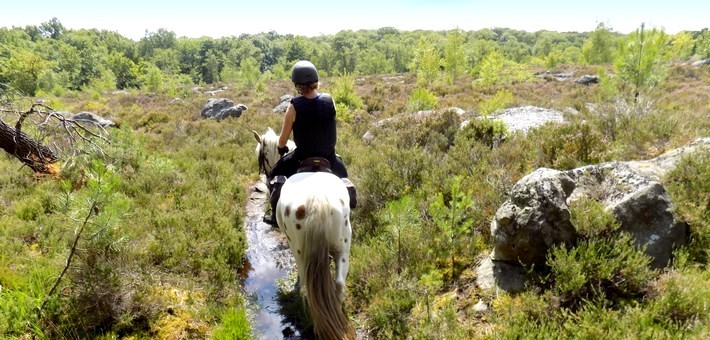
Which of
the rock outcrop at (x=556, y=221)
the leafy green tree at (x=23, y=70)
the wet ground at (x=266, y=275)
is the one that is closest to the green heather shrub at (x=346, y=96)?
the wet ground at (x=266, y=275)

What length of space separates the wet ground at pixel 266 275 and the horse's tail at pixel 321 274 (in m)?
0.85

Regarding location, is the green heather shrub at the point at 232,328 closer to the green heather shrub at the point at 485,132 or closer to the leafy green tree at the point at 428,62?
the green heather shrub at the point at 485,132

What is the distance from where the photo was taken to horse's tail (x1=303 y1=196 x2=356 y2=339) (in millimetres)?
3385

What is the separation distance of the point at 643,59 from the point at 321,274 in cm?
1206

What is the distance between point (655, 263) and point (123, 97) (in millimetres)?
30619

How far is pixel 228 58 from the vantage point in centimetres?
7000

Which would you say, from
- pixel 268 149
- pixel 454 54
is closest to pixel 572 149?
pixel 268 149

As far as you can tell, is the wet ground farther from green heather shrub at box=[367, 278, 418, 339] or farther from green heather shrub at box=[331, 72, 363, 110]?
green heather shrub at box=[331, 72, 363, 110]

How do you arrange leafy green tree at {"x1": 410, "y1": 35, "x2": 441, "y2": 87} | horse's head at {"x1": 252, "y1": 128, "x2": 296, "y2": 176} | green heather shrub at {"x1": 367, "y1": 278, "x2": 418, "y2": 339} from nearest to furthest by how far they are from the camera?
green heather shrub at {"x1": 367, "y1": 278, "x2": 418, "y2": 339}
horse's head at {"x1": 252, "y1": 128, "x2": 296, "y2": 176}
leafy green tree at {"x1": 410, "y1": 35, "x2": 441, "y2": 87}

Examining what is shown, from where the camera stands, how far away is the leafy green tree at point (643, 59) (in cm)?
1003

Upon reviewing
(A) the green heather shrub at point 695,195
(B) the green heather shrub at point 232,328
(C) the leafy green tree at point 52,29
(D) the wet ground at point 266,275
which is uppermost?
(C) the leafy green tree at point 52,29

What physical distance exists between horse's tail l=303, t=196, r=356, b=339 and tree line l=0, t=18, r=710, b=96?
6.05 metres

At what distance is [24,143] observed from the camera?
7117 mm

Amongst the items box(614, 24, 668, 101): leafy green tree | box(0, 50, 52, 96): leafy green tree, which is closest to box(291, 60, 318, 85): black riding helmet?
box(614, 24, 668, 101): leafy green tree
